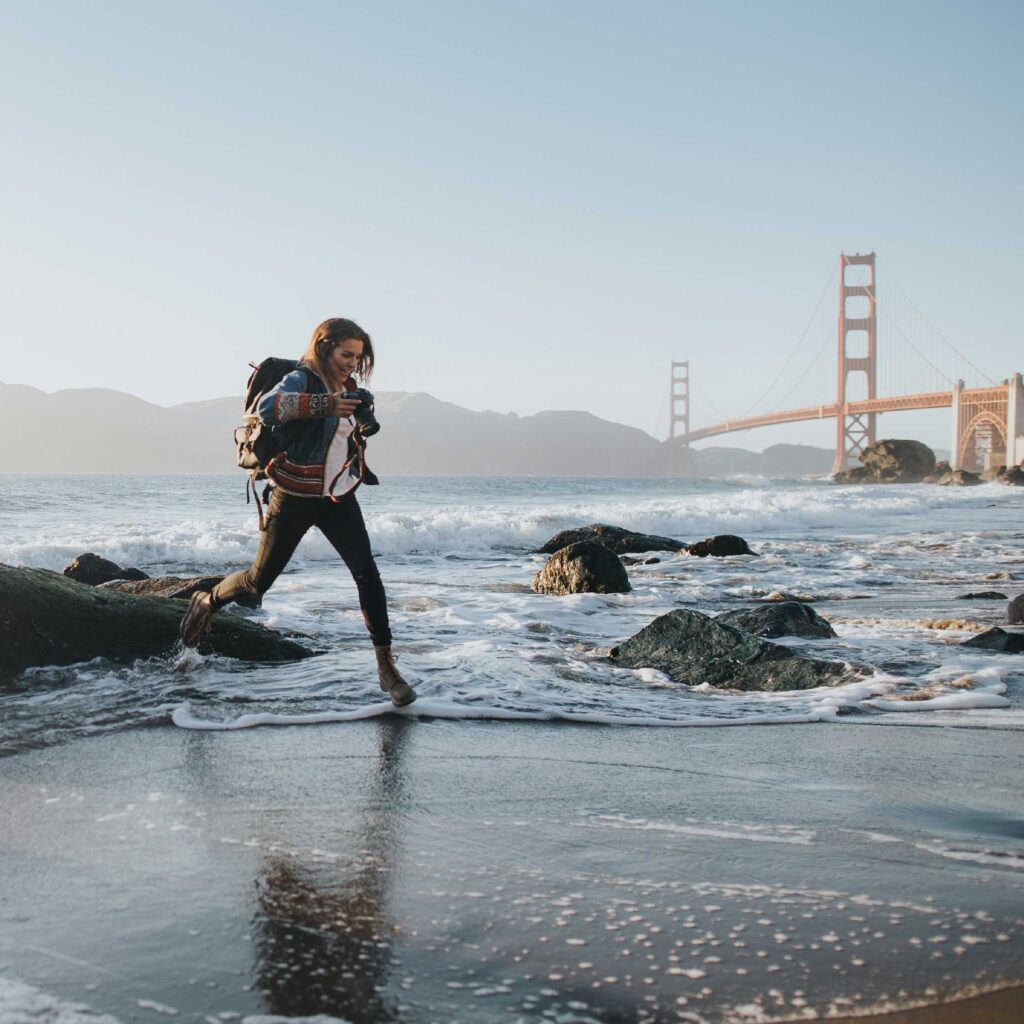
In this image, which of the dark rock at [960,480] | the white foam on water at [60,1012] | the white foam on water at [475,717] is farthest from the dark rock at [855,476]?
the white foam on water at [60,1012]

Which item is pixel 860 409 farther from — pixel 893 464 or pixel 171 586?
pixel 171 586

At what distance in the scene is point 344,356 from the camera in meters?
3.59

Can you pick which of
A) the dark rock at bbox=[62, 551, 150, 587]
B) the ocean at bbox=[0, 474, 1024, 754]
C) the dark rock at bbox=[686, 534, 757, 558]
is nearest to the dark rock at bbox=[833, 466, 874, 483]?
the ocean at bbox=[0, 474, 1024, 754]

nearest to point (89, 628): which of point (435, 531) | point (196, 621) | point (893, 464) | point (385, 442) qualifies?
point (196, 621)

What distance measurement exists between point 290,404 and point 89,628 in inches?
68.0

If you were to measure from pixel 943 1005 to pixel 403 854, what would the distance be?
111cm

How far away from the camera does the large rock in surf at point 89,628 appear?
4191 millimetres

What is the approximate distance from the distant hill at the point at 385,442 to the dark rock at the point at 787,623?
76157 millimetres

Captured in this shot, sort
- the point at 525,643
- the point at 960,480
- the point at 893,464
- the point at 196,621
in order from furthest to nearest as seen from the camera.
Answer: the point at 893,464
the point at 960,480
the point at 525,643
the point at 196,621

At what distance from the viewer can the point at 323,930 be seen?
1756 mm

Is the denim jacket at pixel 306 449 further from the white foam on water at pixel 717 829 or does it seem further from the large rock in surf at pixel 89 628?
the white foam on water at pixel 717 829

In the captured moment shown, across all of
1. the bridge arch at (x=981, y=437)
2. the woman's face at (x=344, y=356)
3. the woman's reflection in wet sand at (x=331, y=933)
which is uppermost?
the bridge arch at (x=981, y=437)

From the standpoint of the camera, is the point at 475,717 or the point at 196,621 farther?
the point at 196,621

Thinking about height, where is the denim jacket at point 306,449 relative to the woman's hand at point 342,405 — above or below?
below
